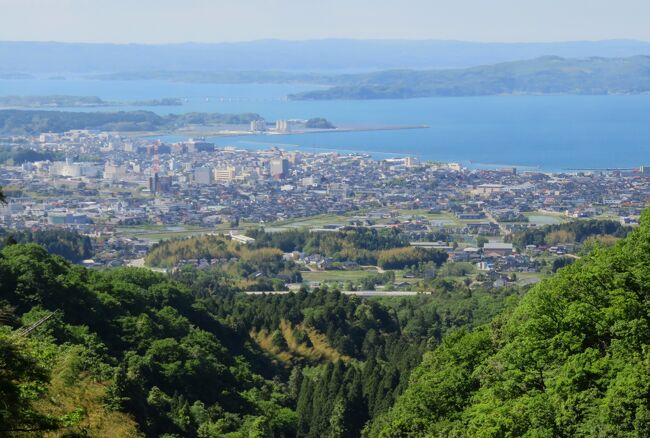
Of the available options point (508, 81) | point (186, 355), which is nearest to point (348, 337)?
point (186, 355)

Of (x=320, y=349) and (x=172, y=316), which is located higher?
(x=172, y=316)

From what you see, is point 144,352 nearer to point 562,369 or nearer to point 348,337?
point 562,369

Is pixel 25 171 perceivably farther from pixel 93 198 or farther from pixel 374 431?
pixel 374 431

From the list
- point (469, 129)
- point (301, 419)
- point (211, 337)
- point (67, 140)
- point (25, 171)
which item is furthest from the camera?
point (469, 129)

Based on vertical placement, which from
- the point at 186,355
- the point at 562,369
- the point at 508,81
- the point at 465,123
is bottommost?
the point at 465,123

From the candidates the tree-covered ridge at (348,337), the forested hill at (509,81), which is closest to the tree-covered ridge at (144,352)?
the tree-covered ridge at (348,337)

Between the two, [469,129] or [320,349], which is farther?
[469,129]

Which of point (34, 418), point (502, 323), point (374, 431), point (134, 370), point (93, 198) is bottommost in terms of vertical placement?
point (93, 198)

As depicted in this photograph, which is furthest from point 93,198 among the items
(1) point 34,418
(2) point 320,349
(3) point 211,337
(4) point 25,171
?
(1) point 34,418
